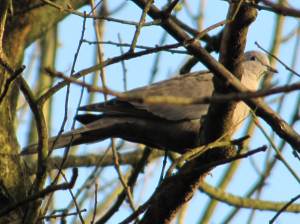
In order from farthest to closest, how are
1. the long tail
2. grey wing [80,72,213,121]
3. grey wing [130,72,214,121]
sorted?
1. grey wing [130,72,214,121]
2. grey wing [80,72,213,121]
3. the long tail

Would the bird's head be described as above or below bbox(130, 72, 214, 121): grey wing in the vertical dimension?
above

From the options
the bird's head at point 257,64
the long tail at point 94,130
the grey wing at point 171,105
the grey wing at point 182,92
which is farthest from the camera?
the bird's head at point 257,64

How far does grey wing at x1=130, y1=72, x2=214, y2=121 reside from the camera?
4.78 m

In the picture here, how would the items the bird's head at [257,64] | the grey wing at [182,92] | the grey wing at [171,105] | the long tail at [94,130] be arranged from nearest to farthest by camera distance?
the long tail at [94,130], the grey wing at [171,105], the grey wing at [182,92], the bird's head at [257,64]

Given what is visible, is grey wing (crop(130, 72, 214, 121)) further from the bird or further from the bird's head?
the bird's head

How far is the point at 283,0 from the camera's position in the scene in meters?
5.96

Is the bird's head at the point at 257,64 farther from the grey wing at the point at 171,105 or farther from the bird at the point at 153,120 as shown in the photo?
the bird at the point at 153,120

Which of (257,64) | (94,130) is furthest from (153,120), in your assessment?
(257,64)

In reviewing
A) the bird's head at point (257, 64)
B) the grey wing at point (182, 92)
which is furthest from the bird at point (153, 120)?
the bird's head at point (257, 64)

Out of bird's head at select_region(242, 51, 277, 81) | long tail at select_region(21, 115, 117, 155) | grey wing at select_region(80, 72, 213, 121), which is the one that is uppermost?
bird's head at select_region(242, 51, 277, 81)

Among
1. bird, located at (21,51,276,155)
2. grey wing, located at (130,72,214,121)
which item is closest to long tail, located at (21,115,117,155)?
bird, located at (21,51,276,155)

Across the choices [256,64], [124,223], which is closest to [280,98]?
[256,64]

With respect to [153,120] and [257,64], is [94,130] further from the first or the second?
[257,64]

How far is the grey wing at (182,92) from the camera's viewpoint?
478 cm
